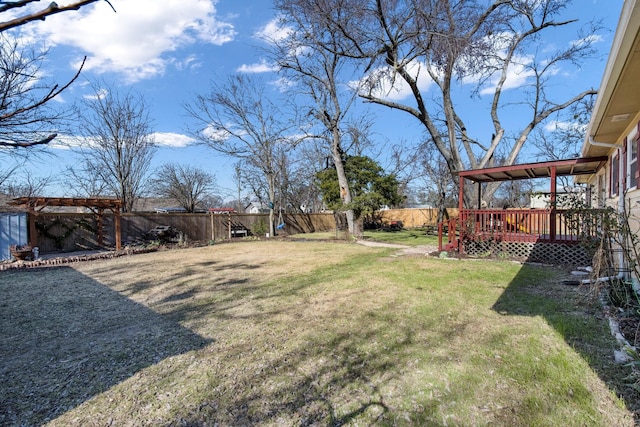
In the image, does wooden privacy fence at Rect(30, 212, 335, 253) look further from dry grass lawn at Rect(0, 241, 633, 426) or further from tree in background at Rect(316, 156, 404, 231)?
dry grass lawn at Rect(0, 241, 633, 426)

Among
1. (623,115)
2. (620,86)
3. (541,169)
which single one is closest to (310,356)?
(620,86)

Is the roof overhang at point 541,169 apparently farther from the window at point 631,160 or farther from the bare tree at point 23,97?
the bare tree at point 23,97

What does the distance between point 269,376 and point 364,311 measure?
188 centimetres

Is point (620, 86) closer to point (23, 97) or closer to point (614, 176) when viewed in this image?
point (614, 176)

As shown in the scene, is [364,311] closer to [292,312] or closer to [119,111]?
[292,312]

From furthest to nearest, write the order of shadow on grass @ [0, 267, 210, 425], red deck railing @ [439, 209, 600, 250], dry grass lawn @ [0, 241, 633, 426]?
red deck railing @ [439, 209, 600, 250] → shadow on grass @ [0, 267, 210, 425] → dry grass lawn @ [0, 241, 633, 426]

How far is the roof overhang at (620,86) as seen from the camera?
2.44m

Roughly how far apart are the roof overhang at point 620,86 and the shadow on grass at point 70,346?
4.60 m

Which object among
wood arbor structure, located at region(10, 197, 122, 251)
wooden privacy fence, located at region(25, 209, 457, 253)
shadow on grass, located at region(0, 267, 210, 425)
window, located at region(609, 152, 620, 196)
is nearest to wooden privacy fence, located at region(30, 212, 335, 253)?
wooden privacy fence, located at region(25, 209, 457, 253)

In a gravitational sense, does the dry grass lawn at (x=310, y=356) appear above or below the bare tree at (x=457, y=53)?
below

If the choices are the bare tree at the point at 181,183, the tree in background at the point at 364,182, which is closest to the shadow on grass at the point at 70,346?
the tree in background at the point at 364,182

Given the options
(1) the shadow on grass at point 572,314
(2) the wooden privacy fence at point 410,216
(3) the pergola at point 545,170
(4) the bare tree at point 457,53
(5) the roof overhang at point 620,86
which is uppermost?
(4) the bare tree at point 457,53

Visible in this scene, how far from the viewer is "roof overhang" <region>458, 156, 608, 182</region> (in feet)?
25.2

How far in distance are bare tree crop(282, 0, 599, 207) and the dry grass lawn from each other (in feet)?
27.5
